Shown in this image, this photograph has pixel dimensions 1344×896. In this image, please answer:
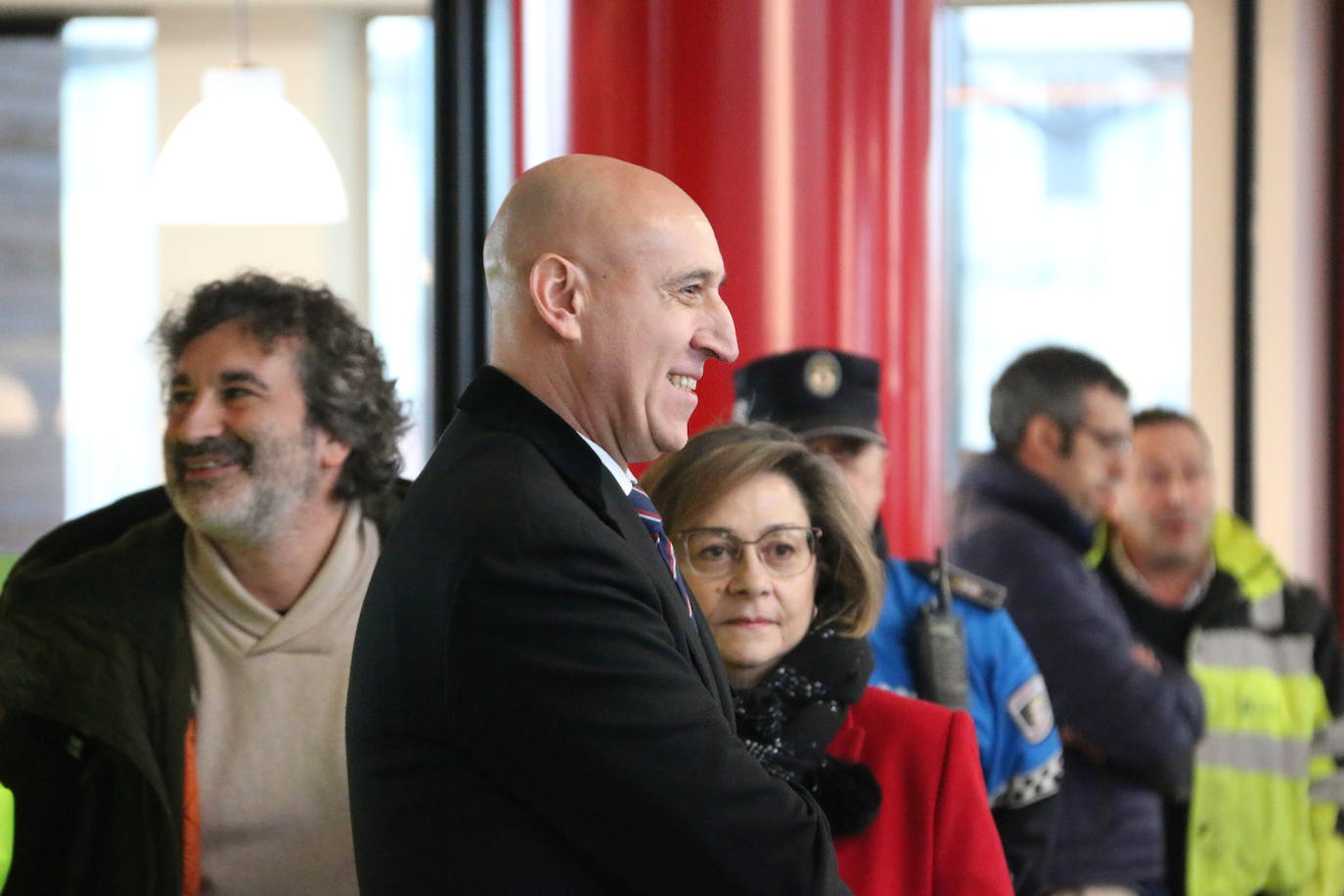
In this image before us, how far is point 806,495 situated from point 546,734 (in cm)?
86

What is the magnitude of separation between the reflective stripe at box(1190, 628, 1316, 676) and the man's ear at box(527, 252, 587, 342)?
6.91 ft

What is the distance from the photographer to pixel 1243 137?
5082 millimetres

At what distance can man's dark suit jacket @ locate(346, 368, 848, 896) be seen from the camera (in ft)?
4.44

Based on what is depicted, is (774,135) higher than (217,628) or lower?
higher

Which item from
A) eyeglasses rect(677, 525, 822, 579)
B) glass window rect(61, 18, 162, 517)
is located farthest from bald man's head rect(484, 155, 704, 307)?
glass window rect(61, 18, 162, 517)

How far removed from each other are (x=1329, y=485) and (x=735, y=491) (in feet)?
11.5

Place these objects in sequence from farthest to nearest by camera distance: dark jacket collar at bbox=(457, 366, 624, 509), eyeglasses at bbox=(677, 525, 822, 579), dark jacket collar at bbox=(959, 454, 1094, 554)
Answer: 1. dark jacket collar at bbox=(959, 454, 1094, 554)
2. eyeglasses at bbox=(677, 525, 822, 579)
3. dark jacket collar at bbox=(457, 366, 624, 509)

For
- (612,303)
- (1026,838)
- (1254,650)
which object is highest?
(612,303)

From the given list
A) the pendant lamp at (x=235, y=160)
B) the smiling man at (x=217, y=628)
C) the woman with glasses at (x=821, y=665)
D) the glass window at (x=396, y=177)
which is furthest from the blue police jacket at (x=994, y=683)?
the glass window at (x=396, y=177)

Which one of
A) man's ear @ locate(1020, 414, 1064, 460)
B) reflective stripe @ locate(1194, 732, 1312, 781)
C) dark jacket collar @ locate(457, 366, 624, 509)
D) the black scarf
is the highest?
dark jacket collar @ locate(457, 366, 624, 509)

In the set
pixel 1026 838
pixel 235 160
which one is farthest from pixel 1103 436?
pixel 235 160

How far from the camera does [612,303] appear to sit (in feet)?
5.06

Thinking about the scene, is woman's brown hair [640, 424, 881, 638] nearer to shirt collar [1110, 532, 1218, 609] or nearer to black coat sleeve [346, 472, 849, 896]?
black coat sleeve [346, 472, 849, 896]

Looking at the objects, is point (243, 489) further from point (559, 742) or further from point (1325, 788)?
point (1325, 788)
